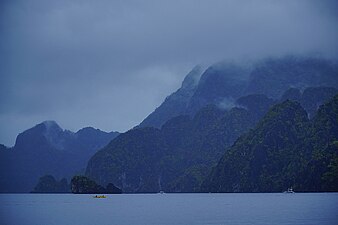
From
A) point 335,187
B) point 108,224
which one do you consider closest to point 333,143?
point 335,187

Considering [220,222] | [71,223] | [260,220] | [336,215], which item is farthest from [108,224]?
[336,215]

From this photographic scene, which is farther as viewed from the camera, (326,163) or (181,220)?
(326,163)

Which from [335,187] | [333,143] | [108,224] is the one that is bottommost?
[108,224]

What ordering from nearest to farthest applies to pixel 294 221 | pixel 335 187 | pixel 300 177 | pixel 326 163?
pixel 294 221 → pixel 335 187 → pixel 326 163 → pixel 300 177

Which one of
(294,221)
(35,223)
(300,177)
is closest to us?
(294,221)

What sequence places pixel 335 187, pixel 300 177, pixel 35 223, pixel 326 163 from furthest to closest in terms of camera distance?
pixel 300 177 < pixel 326 163 < pixel 335 187 < pixel 35 223

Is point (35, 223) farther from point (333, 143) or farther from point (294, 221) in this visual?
point (333, 143)

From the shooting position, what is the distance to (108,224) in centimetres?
5997

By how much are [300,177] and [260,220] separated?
129515mm

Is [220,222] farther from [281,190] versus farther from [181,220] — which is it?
[281,190]

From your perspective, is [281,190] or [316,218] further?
[281,190]

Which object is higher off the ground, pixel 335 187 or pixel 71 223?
pixel 335 187

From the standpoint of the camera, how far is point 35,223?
204ft

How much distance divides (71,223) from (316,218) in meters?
30.6
